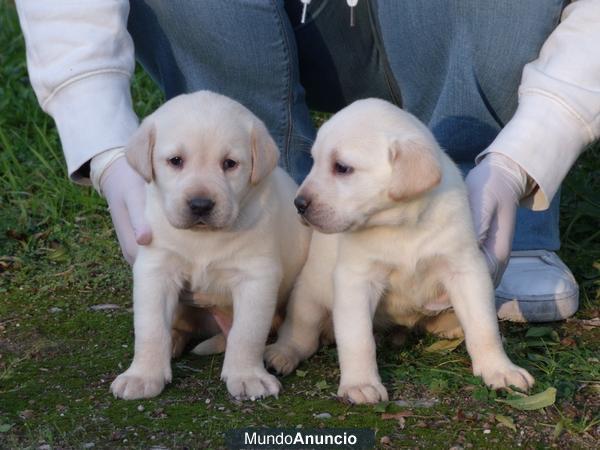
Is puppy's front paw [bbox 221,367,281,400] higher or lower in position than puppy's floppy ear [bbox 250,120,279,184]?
lower

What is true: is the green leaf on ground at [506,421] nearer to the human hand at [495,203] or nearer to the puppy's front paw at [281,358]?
the human hand at [495,203]

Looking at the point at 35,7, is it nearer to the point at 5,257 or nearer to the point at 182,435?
the point at 5,257

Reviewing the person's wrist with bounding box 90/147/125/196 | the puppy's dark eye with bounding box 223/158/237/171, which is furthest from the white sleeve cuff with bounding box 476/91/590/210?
the person's wrist with bounding box 90/147/125/196

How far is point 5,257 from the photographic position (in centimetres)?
434

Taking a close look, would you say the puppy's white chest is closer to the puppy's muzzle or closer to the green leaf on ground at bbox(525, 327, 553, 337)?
the puppy's muzzle

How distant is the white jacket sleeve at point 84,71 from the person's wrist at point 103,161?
0.7 inches

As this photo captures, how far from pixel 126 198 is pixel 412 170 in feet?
3.18

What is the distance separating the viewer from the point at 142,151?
299 cm

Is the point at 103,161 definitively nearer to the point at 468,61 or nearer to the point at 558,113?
the point at 468,61

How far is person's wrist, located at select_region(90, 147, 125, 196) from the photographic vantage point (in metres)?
3.29

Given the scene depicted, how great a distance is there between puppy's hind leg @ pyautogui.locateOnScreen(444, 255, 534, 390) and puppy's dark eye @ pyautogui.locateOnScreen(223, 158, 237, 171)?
2.30 feet

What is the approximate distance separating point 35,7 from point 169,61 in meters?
0.70

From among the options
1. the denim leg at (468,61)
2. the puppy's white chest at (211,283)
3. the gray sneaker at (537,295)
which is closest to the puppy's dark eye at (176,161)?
the puppy's white chest at (211,283)

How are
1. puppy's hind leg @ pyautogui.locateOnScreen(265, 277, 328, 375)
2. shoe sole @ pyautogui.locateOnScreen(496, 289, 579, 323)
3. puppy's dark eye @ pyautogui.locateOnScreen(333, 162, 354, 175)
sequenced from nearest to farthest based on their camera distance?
puppy's dark eye @ pyautogui.locateOnScreen(333, 162, 354, 175)
puppy's hind leg @ pyautogui.locateOnScreen(265, 277, 328, 375)
shoe sole @ pyautogui.locateOnScreen(496, 289, 579, 323)
